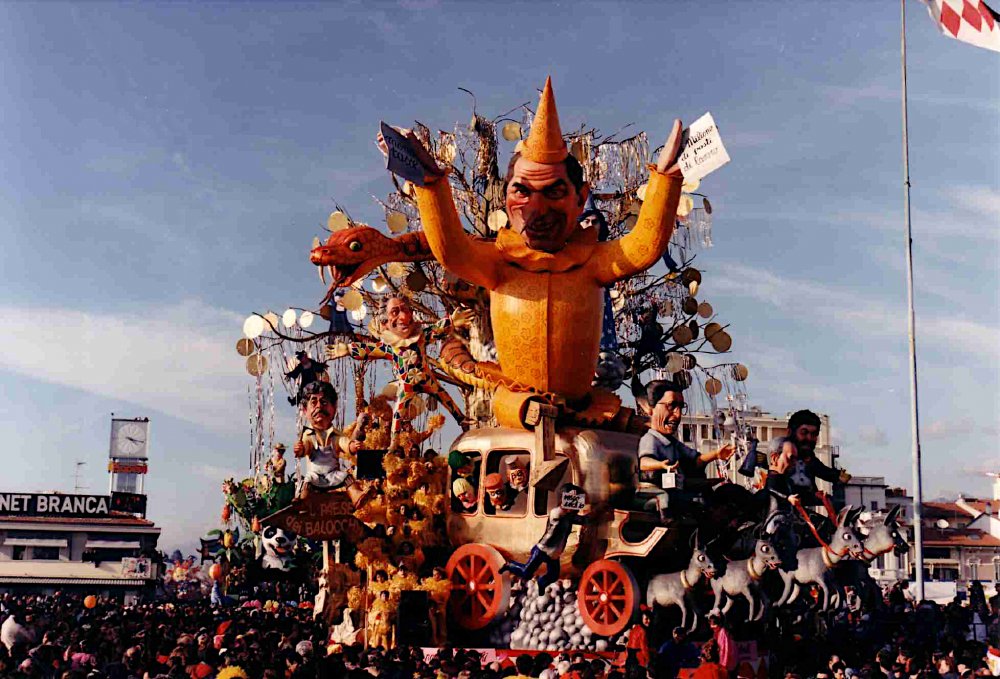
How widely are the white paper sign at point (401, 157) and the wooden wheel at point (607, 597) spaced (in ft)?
21.1

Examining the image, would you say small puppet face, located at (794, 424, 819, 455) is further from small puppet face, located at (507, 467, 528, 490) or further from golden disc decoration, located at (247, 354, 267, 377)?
golden disc decoration, located at (247, 354, 267, 377)

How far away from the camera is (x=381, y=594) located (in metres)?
18.1

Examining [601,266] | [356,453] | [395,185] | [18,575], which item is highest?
[395,185]

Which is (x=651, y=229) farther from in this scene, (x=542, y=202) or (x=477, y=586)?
(x=477, y=586)

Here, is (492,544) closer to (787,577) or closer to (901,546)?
(787,577)

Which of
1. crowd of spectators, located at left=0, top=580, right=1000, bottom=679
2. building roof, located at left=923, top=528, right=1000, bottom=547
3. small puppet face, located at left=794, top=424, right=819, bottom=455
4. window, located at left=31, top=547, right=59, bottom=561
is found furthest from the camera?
building roof, located at left=923, top=528, right=1000, bottom=547

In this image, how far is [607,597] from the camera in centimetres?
1705

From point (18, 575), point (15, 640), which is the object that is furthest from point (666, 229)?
point (18, 575)

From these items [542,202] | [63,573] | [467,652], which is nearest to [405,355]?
[542,202]

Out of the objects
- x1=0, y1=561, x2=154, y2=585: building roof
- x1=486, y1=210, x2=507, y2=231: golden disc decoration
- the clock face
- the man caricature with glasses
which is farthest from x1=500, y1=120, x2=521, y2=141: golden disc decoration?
the clock face

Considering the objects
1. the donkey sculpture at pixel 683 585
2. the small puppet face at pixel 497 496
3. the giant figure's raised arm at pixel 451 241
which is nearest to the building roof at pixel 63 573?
the small puppet face at pixel 497 496

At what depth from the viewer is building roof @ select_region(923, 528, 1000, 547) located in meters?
54.1

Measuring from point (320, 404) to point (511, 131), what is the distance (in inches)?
283

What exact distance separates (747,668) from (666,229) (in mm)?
6518
